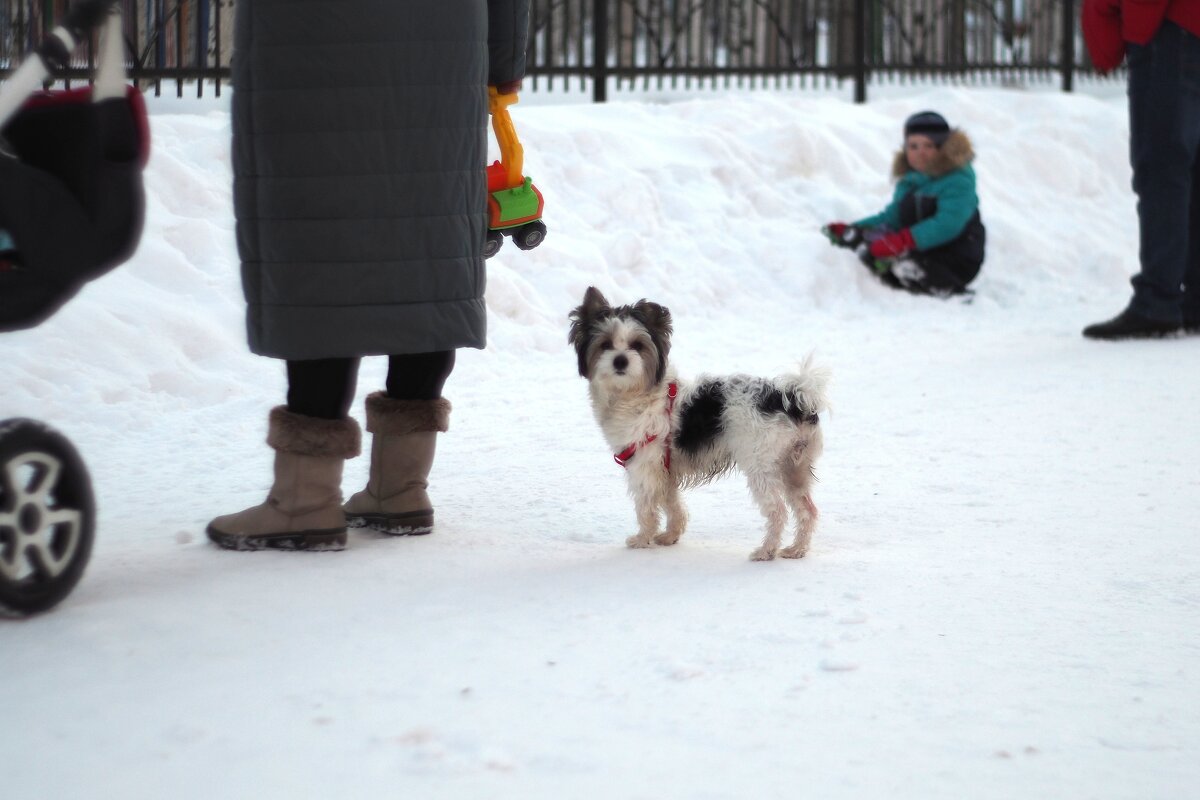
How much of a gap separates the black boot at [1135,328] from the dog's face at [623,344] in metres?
4.74

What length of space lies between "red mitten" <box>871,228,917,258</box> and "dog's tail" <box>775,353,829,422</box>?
570 centimetres

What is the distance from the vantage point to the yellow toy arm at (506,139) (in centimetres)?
394

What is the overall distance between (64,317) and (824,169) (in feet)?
21.4

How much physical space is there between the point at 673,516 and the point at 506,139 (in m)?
1.21

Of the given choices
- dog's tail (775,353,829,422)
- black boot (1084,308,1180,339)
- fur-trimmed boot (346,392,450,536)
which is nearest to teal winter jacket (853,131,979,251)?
black boot (1084,308,1180,339)

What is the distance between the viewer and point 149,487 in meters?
4.50

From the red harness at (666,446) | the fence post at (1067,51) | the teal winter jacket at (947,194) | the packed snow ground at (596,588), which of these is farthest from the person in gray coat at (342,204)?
the fence post at (1067,51)

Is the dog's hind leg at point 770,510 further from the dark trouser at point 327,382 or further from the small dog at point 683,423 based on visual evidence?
the dark trouser at point 327,382

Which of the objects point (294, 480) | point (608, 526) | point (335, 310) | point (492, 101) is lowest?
point (608, 526)

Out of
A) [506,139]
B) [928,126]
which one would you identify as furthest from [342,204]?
[928,126]

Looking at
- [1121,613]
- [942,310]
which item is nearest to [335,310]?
[1121,613]

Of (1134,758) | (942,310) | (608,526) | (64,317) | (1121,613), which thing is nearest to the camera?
(1134,758)

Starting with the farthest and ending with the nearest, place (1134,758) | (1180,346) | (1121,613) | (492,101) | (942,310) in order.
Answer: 1. (942,310)
2. (1180,346)
3. (492,101)
4. (1121,613)
5. (1134,758)

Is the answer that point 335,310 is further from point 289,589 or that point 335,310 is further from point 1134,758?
point 1134,758
